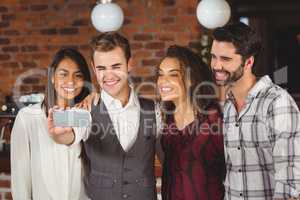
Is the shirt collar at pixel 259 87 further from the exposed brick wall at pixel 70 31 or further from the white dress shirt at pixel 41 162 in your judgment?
the exposed brick wall at pixel 70 31

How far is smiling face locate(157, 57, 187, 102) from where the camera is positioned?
1.80 metres

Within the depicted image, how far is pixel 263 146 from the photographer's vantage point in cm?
164

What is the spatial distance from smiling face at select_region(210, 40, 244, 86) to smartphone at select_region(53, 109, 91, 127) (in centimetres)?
53

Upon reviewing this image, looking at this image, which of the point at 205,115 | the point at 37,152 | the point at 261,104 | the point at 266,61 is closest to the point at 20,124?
the point at 37,152

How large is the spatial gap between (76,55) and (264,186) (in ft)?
2.99

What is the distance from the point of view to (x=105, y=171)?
69.5 inches

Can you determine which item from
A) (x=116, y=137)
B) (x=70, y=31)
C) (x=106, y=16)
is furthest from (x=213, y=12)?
(x=70, y=31)

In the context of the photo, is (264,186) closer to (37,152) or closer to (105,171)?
(105,171)

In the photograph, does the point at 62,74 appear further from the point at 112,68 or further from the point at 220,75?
the point at 220,75

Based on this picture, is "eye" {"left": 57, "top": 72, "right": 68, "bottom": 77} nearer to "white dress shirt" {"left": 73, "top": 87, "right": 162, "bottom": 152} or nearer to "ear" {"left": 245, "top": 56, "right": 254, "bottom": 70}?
"white dress shirt" {"left": 73, "top": 87, "right": 162, "bottom": 152}

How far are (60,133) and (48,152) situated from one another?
13cm

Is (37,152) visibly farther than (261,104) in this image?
Yes

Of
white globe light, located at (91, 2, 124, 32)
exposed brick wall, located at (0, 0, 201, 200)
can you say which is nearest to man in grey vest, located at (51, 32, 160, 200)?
white globe light, located at (91, 2, 124, 32)

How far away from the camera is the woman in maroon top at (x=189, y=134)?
69.0 inches
